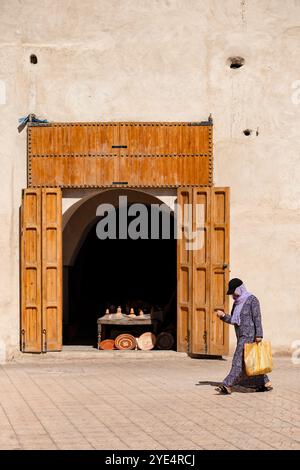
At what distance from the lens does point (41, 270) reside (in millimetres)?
13609

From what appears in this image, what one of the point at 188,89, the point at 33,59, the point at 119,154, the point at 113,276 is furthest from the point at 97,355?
the point at 113,276

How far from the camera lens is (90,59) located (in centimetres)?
1380

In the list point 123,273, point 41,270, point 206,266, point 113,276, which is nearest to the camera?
point 206,266

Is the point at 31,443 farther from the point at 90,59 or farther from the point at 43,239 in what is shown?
the point at 90,59

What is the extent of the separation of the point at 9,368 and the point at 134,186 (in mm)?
3020

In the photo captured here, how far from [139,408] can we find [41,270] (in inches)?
185

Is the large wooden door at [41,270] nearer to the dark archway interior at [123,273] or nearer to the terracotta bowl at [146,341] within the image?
the terracotta bowl at [146,341]

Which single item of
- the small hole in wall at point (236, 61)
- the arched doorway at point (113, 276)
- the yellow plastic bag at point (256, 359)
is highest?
the small hole in wall at point (236, 61)

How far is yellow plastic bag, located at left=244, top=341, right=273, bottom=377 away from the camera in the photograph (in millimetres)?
10227

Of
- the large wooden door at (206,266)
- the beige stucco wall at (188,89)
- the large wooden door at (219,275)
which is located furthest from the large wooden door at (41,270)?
the large wooden door at (219,275)

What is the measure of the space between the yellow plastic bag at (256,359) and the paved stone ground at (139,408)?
0.26m

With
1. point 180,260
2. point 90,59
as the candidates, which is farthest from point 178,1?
point 180,260

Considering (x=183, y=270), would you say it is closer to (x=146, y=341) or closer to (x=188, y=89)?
(x=146, y=341)

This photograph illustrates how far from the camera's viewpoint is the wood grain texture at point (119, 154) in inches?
537
